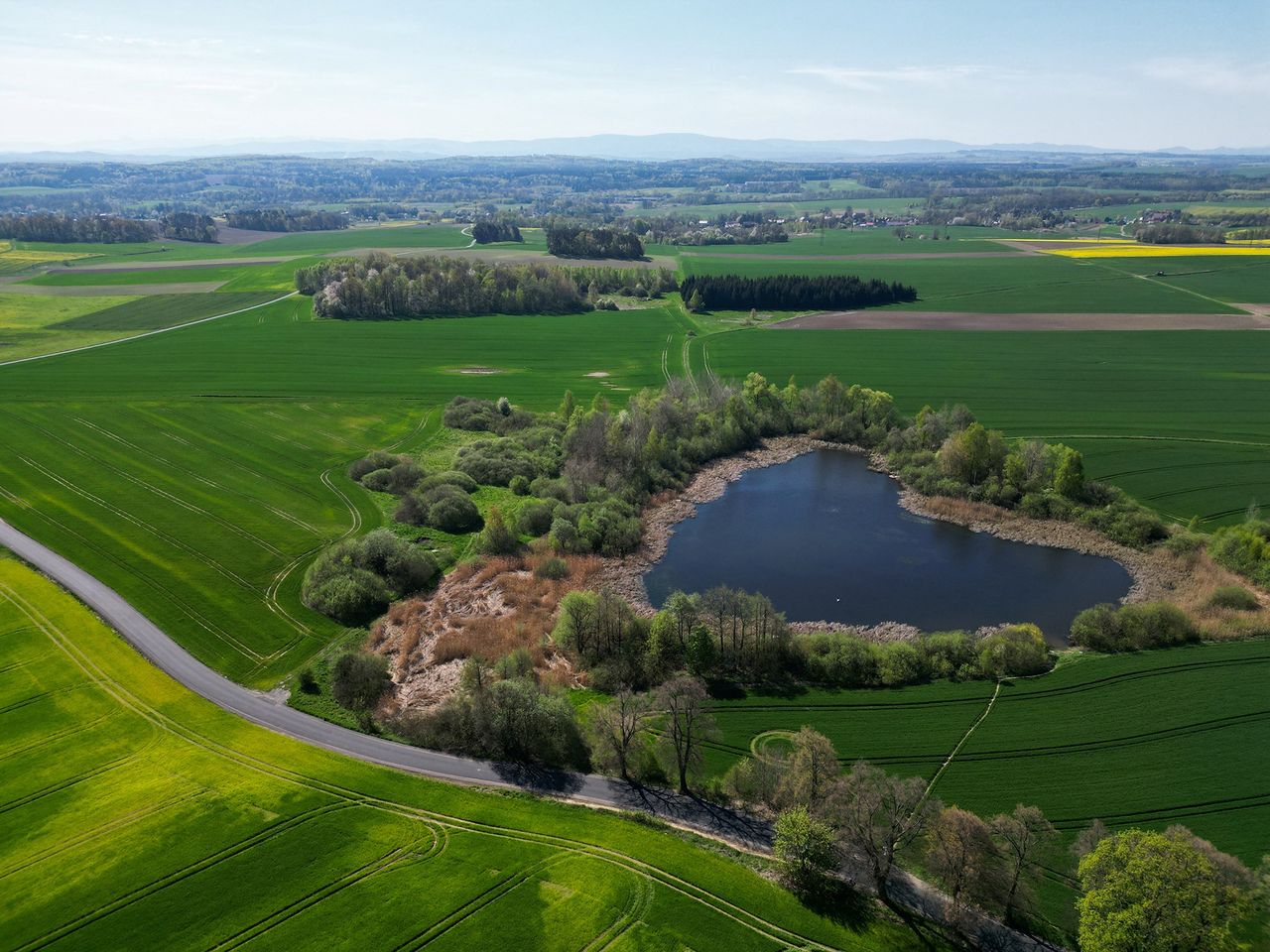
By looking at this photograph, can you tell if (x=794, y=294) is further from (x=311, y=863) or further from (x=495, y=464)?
(x=311, y=863)

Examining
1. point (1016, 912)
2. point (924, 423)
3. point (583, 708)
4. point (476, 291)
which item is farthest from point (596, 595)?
point (476, 291)

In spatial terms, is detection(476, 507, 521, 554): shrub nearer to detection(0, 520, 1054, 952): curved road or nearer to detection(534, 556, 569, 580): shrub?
detection(534, 556, 569, 580): shrub

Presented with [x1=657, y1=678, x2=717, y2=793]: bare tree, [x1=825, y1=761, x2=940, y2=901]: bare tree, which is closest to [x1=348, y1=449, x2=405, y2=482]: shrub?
[x1=657, y1=678, x2=717, y2=793]: bare tree

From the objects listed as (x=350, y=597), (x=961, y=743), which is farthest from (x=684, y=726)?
(x=350, y=597)

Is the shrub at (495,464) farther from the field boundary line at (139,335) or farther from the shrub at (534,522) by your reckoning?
the field boundary line at (139,335)

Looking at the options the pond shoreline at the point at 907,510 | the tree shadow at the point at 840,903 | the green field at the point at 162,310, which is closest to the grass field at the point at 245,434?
the green field at the point at 162,310

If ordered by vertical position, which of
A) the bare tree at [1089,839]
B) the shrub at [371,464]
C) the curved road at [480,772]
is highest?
the shrub at [371,464]

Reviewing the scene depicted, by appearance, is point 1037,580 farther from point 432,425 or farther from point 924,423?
point 432,425

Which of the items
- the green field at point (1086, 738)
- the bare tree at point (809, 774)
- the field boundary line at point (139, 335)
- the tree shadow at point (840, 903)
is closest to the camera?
the tree shadow at point (840, 903)
